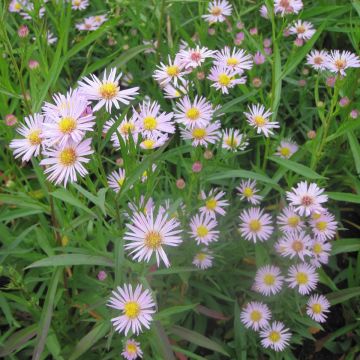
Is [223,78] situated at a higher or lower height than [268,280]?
higher

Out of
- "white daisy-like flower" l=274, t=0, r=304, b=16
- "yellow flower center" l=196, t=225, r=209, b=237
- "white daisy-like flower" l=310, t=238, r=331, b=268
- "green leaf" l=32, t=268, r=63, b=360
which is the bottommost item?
"green leaf" l=32, t=268, r=63, b=360

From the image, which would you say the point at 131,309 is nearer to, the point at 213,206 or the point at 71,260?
the point at 71,260

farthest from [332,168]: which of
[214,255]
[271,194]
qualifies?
[214,255]

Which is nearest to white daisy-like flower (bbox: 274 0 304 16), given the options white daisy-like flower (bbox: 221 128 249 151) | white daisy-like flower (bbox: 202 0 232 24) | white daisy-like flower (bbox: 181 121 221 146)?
white daisy-like flower (bbox: 202 0 232 24)

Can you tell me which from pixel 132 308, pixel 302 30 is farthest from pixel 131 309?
pixel 302 30

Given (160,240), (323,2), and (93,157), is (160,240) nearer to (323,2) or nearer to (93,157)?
(93,157)

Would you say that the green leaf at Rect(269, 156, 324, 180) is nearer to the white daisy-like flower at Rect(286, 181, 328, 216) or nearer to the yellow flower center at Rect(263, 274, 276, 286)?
the white daisy-like flower at Rect(286, 181, 328, 216)

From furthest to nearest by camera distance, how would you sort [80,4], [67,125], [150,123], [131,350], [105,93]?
[80,4], [131,350], [150,123], [105,93], [67,125]
